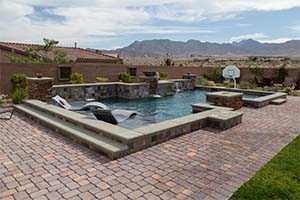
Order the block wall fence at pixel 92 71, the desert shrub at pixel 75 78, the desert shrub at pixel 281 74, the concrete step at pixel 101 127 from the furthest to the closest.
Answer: the desert shrub at pixel 281 74
the desert shrub at pixel 75 78
the block wall fence at pixel 92 71
the concrete step at pixel 101 127

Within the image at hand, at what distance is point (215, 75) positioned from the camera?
81.8 ft

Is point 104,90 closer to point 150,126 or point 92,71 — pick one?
point 92,71

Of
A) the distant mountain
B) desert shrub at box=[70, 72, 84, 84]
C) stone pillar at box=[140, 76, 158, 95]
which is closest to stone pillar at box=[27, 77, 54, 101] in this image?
desert shrub at box=[70, 72, 84, 84]

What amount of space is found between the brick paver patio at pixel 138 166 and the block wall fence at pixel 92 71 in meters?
7.49

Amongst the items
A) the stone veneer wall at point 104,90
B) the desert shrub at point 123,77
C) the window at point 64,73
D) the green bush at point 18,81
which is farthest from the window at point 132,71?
the green bush at point 18,81

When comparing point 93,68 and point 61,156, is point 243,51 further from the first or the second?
point 61,156

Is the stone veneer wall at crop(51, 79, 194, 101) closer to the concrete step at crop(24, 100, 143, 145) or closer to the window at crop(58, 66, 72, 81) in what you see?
the window at crop(58, 66, 72, 81)

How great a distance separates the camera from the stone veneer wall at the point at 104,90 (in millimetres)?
13383

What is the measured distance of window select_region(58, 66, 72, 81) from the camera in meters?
16.7

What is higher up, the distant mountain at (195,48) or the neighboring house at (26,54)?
the distant mountain at (195,48)

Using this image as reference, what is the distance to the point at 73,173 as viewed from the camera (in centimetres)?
463

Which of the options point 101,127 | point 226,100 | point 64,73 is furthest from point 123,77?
point 101,127

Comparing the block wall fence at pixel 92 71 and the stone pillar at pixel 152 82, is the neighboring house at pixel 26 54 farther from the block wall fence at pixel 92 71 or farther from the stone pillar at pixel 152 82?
the stone pillar at pixel 152 82

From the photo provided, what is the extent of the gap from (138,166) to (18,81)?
1098 cm
